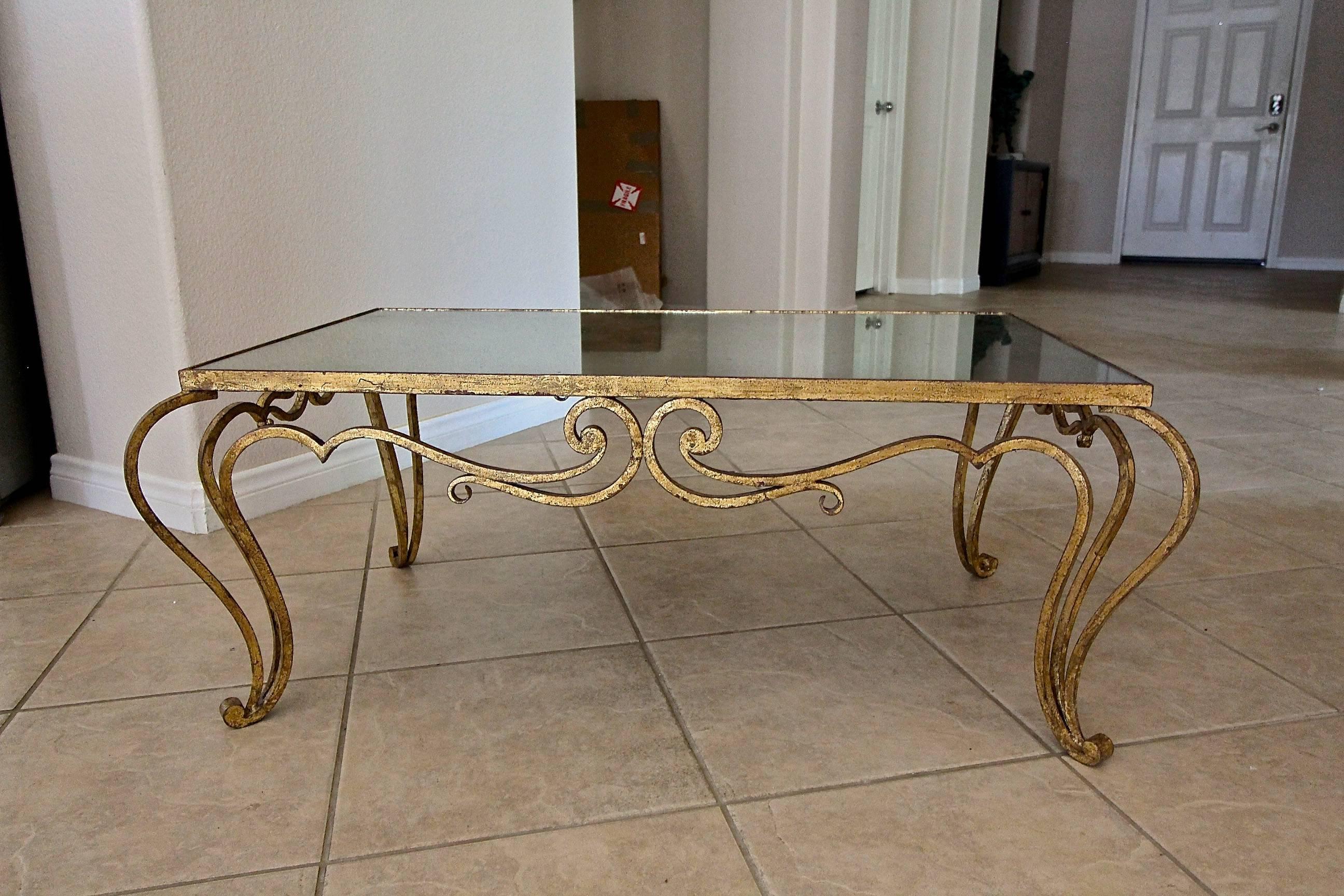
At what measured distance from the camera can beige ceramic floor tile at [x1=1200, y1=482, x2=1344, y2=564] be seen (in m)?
1.74

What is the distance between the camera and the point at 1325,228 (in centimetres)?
753

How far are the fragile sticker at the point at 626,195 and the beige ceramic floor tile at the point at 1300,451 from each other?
264 cm

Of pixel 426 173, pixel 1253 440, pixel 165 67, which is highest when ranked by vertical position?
pixel 165 67

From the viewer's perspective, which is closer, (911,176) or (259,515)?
(259,515)

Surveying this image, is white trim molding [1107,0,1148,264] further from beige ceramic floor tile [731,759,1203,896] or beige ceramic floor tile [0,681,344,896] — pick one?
beige ceramic floor tile [0,681,344,896]

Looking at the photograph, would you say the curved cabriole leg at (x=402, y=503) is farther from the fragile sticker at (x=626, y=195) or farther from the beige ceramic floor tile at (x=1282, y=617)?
the fragile sticker at (x=626, y=195)

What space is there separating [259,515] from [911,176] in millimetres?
4784

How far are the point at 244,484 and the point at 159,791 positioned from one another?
3.05ft

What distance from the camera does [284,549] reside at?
1722mm

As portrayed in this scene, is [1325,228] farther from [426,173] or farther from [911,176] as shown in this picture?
[426,173]

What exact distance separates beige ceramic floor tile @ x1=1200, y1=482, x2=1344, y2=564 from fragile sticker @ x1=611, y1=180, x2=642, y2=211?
2905mm

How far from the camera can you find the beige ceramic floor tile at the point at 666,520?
1804 millimetres

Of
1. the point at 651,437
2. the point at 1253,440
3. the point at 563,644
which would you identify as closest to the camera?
the point at 651,437

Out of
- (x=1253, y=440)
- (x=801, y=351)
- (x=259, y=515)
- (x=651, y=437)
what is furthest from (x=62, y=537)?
(x=1253, y=440)
